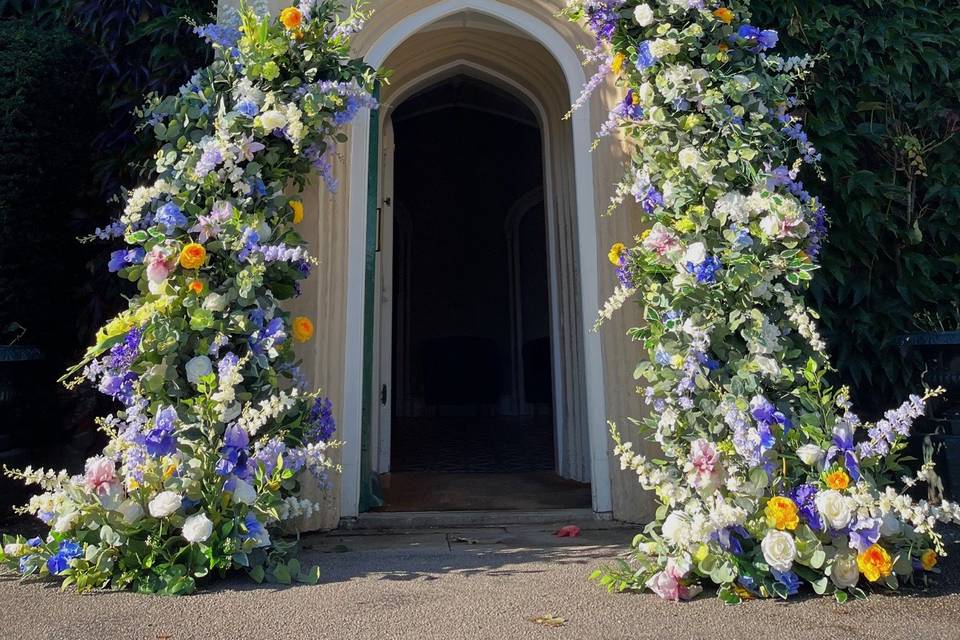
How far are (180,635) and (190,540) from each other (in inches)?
17.1

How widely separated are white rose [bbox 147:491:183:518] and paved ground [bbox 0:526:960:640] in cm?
26

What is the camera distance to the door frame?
341 cm

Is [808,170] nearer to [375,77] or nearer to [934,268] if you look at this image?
[934,268]

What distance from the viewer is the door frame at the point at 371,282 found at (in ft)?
11.2

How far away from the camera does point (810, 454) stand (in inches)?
93.8

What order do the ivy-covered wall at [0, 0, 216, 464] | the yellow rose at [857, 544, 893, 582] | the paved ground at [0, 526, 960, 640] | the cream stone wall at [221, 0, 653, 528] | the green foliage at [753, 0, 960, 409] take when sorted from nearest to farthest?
1. the paved ground at [0, 526, 960, 640]
2. the yellow rose at [857, 544, 893, 582]
3. the cream stone wall at [221, 0, 653, 528]
4. the ivy-covered wall at [0, 0, 216, 464]
5. the green foliage at [753, 0, 960, 409]

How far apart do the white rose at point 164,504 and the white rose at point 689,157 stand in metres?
2.18

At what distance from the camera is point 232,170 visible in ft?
9.48

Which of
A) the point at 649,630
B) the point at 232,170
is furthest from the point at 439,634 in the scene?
the point at 232,170

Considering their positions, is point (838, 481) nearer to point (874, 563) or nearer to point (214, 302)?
point (874, 563)

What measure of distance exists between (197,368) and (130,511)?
0.54 m

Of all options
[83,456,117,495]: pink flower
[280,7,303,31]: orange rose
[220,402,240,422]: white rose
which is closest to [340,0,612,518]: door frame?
[280,7,303,31]: orange rose

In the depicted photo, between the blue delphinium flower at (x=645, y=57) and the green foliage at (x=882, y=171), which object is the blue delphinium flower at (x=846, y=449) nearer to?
the green foliage at (x=882, y=171)

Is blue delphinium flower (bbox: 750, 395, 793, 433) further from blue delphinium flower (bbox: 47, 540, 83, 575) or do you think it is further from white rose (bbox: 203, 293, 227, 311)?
blue delphinium flower (bbox: 47, 540, 83, 575)
